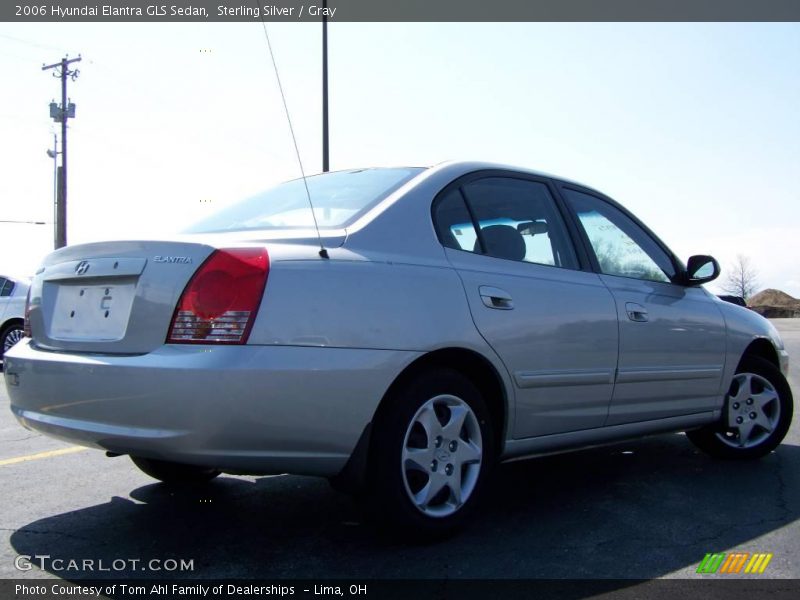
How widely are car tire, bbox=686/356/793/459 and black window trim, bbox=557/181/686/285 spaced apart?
82 cm

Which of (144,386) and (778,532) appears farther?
(778,532)

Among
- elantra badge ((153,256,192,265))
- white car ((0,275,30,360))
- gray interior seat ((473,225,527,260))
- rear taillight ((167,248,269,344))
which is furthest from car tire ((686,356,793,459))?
white car ((0,275,30,360))

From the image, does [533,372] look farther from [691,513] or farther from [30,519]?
[30,519]

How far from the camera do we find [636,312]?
4305mm

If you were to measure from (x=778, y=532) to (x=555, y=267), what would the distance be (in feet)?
5.08

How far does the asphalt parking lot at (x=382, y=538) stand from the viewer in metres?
3.05

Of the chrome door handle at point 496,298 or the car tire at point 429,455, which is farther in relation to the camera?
the chrome door handle at point 496,298

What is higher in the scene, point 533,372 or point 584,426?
point 533,372

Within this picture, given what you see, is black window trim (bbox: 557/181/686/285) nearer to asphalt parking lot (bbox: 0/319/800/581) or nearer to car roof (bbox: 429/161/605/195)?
car roof (bbox: 429/161/605/195)

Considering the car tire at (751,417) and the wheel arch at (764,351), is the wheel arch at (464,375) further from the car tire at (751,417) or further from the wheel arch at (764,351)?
the wheel arch at (764,351)

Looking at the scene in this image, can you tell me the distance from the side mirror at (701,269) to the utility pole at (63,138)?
26619 mm

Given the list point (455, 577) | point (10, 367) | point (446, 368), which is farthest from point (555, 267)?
point (10, 367)

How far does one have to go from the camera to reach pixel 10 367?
3.37 m

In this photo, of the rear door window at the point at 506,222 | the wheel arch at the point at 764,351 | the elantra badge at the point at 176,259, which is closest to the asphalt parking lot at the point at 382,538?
the wheel arch at the point at 764,351
